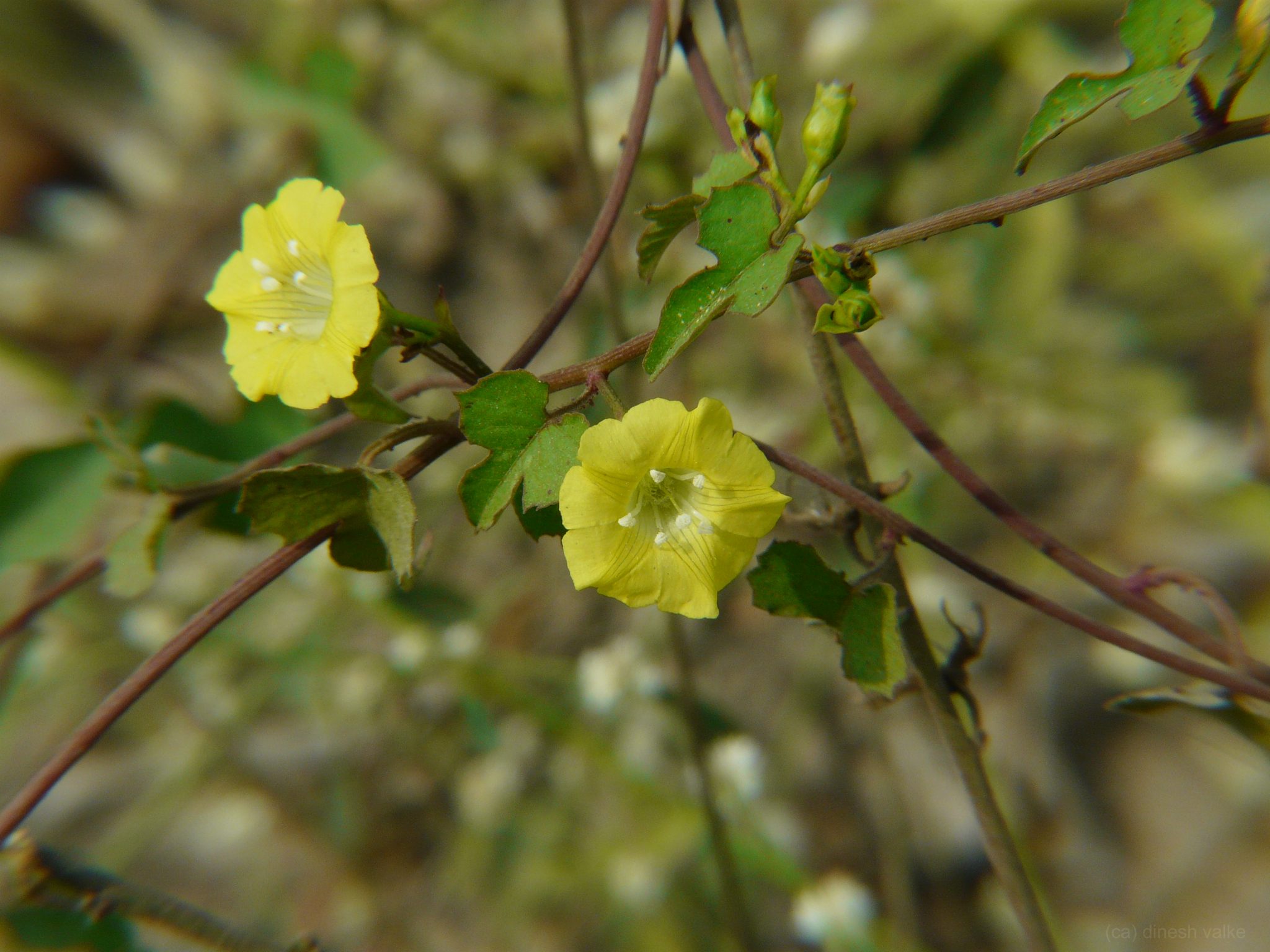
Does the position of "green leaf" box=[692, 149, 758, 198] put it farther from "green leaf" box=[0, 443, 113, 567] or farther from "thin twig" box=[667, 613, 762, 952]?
"green leaf" box=[0, 443, 113, 567]

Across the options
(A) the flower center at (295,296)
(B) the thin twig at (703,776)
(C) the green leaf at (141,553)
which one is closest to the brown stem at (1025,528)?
(A) the flower center at (295,296)

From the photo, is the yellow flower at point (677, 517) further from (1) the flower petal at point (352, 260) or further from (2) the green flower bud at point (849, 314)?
(1) the flower petal at point (352, 260)

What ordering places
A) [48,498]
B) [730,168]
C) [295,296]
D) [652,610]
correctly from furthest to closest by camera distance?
[652,610] → [48,498] → [295,296] → [730,168]

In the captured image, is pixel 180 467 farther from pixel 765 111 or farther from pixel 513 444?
pixel 765 111

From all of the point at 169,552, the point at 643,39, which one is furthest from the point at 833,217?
the point at 169,552

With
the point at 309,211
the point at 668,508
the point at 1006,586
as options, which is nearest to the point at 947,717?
the point at 1006,586
